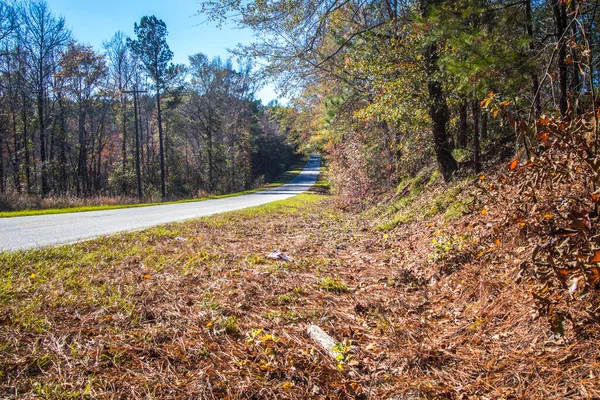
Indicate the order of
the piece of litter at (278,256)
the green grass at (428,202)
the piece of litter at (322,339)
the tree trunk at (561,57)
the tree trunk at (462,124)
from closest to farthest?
1. the piece of litter at (322,339)
2. the tree trunk at (561,57)
3. the piece of litter at (278,256)
4. the green grass at (428,202)
5. the tree trunk at (462,124)

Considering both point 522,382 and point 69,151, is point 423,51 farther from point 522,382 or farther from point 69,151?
point 69,151

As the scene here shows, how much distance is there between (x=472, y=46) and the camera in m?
4.45

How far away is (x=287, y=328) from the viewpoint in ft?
8.14

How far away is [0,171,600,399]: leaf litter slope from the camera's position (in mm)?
1780

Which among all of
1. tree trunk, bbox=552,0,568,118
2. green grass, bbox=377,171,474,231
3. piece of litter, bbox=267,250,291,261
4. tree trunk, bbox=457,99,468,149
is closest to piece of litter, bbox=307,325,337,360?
piece of litter, bbox=267,250,291,261

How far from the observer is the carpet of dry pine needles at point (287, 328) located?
5.82ft

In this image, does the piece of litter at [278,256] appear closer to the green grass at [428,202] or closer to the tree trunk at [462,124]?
the green grass at [428,202]

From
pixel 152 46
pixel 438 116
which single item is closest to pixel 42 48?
pixel 152 46

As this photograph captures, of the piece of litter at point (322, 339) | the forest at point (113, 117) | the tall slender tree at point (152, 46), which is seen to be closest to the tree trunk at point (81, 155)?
the forest at point (113, 117)

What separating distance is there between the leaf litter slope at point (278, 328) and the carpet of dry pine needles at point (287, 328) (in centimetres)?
1

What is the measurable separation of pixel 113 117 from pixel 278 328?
1178 inches

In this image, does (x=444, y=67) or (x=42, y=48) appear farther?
(x=42, y=48)

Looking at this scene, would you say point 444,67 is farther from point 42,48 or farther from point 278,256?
point 42,48

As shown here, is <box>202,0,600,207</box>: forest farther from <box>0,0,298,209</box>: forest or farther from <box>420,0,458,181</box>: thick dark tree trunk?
<box>0,0,298,209</box>: forest
